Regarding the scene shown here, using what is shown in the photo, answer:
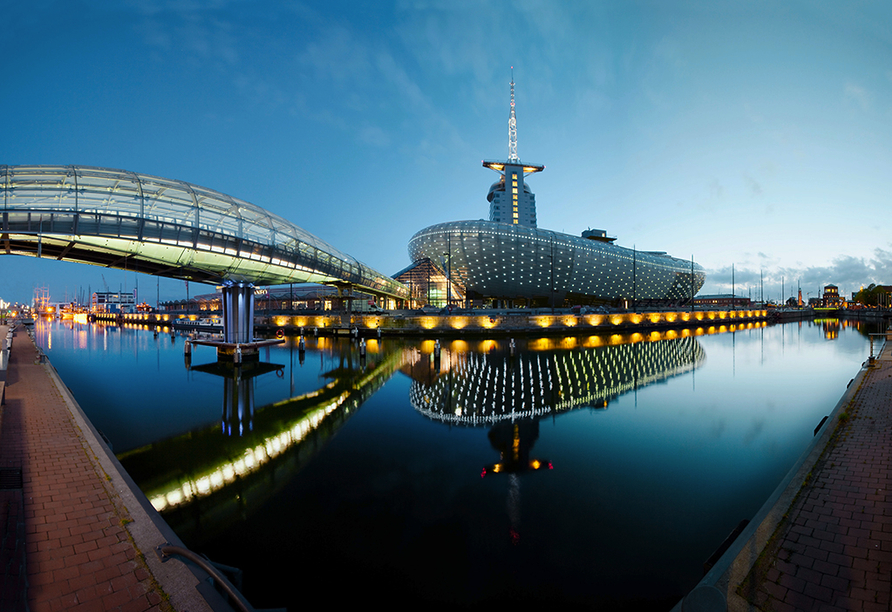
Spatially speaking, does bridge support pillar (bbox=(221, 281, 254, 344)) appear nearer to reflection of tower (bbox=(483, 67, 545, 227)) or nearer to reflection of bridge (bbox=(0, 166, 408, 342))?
reflection of bridge (bbox=(0, 166, 408, 342))

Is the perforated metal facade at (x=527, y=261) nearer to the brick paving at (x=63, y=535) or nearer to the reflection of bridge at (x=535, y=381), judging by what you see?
the reflection of bridge at (x=535, y=381)

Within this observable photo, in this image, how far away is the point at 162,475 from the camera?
23.5 ft

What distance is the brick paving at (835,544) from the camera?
10.6 feet

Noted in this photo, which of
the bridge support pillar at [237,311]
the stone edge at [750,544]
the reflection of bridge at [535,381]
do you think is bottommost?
the reflection of bridge at [535,381]

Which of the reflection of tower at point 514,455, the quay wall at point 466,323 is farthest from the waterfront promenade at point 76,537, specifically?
the quay wall at point 466,323

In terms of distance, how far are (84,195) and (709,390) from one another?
24.3m

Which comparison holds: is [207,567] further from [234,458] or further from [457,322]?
[457,322]

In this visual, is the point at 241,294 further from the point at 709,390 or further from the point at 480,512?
the point at 709,390

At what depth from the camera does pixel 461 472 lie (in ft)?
24.0

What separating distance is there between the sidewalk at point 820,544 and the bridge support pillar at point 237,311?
22.2 m

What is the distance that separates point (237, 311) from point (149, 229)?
7.05 meters

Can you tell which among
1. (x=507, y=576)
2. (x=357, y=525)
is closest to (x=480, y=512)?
(x=507, y=576)

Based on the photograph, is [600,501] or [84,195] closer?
[600,501]

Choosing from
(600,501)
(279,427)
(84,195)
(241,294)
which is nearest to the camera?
(600,501)
